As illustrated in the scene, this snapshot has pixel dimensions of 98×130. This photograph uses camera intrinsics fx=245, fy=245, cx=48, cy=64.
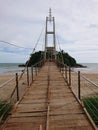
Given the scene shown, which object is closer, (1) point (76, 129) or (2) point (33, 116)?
(1) point (76, 129)

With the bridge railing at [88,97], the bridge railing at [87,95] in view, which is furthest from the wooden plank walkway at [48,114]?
the bridge railing at [88,97]

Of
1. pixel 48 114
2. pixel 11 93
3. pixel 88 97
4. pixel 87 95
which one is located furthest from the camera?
pixel 11 93

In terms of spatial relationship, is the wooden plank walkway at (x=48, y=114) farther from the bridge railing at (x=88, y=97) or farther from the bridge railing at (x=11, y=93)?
the bridge railing at (x=88, y=97)

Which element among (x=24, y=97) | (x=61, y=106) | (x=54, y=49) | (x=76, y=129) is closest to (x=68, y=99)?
(x=61, y=106)

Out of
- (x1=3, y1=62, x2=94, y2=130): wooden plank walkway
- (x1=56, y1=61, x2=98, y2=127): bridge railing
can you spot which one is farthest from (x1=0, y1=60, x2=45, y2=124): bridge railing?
(x1=56, y1=61, x2=98, y2=127): bridge railing

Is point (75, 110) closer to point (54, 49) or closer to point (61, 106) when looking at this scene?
point (61, 106)

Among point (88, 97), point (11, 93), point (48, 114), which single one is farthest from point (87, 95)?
point (48, 114)

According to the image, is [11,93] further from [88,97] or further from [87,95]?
[88,97]

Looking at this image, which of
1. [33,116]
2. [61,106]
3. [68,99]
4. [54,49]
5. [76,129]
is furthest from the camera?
[54,49]

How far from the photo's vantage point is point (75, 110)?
440 centimetres

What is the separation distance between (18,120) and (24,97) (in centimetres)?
183

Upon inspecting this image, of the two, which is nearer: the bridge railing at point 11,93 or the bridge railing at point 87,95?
the bridge railing at point 11,93

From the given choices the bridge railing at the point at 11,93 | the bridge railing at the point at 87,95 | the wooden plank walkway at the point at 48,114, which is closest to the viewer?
the wooden plank walkway at the point at 48,114

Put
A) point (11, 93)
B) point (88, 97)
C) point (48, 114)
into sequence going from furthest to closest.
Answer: point (11, 93) → point (88, 97) → point (48, 114)
